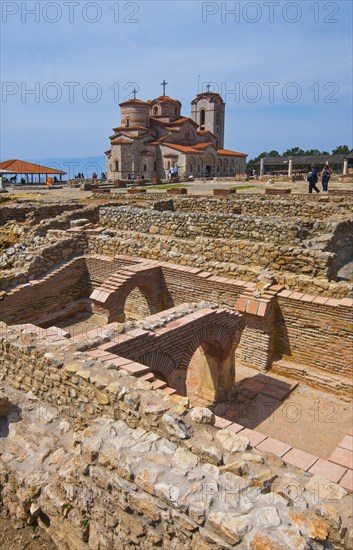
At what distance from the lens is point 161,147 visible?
4928 cm

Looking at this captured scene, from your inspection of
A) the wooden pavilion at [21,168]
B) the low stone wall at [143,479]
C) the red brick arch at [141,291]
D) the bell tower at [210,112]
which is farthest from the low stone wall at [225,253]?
the bell tower at [210,112]

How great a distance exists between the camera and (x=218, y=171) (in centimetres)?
5572

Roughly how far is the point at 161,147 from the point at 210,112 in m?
22.0

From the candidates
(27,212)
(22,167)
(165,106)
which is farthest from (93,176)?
(27,212)

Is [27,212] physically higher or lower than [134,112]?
lower

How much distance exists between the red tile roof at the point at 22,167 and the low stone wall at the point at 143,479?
114 feet

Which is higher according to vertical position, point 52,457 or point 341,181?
point 341,181

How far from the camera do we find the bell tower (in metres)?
66.6

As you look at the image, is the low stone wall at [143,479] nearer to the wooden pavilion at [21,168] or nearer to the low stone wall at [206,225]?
the low stone wall at [206,225]

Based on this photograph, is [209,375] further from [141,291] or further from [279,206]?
[279,206]

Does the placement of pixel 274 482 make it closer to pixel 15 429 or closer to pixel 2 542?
pixel 2 542

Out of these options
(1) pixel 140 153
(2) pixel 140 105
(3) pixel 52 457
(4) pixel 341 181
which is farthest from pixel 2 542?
(2) pixel 140 105

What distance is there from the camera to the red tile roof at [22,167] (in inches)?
1414

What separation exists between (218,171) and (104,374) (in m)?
53.8
